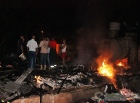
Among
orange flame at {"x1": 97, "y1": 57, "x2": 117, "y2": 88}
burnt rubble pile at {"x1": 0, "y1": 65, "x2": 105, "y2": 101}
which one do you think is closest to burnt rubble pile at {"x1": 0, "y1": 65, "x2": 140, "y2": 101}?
burnt rubble pile at {"x1": 0, "y1": 65, "x2": 105, "y2": 101}

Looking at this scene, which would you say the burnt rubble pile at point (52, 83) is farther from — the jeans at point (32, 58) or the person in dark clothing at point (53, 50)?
the person in dark clothing at point (53, 50)

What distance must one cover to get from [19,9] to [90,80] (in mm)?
11909

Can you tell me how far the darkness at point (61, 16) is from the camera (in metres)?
20.9

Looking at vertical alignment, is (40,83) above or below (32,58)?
below

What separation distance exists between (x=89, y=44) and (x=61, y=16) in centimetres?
544

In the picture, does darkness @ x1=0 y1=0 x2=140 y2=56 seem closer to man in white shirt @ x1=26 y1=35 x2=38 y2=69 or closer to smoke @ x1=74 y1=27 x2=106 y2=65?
smoke @ x1=74 y1=27 x2=106 y2=65

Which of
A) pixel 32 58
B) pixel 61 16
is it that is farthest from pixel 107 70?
pixel 61 16

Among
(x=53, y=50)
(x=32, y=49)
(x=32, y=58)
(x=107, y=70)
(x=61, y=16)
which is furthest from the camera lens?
(x=61, y=16)

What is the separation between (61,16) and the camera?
24.4 metres

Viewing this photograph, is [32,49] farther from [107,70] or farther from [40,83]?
[107,70]

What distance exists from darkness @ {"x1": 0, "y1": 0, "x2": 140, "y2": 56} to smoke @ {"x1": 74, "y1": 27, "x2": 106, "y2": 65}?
0.51 ft

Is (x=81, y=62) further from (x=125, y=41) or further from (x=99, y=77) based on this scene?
(x=99, y=77)

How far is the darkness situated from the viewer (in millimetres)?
20873

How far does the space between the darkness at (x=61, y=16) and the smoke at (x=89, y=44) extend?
15 centimetres
